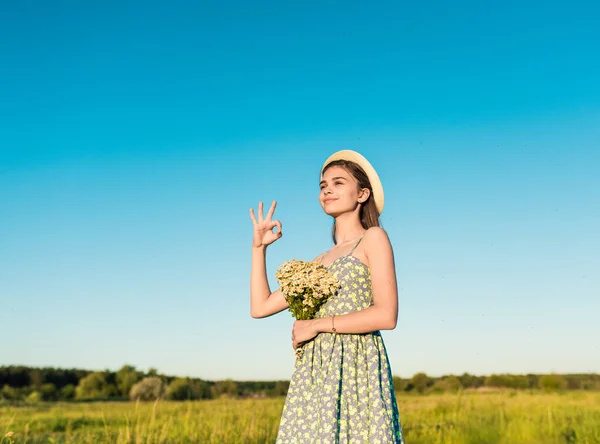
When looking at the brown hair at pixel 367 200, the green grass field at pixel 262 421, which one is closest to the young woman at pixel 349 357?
the brown hair at pixel 367 200

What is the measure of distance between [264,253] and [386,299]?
1089mm

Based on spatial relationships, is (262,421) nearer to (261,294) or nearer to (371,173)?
(261,294)

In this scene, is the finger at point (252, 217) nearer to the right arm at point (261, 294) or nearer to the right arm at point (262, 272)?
the right arm at point (262, 272)

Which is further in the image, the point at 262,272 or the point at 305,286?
the point at 262,272

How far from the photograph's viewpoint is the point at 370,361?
11.8ft

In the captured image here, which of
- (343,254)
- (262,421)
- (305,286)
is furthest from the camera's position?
(262,421)

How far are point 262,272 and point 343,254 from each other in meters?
0.64

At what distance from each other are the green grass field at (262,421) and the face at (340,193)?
175 inches

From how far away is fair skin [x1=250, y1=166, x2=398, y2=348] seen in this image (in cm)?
351

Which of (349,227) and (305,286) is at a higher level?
(349,227)

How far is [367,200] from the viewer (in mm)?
4172

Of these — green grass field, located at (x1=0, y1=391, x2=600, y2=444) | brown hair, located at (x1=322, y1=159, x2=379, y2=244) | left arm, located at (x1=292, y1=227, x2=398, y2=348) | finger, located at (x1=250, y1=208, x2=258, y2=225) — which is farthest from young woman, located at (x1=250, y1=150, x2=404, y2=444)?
green grass field, located at (x1=0, y1=391, x2=600, y2=444)

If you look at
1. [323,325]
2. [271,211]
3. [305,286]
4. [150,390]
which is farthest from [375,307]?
[150,390]

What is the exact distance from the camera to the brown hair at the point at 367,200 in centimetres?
412
